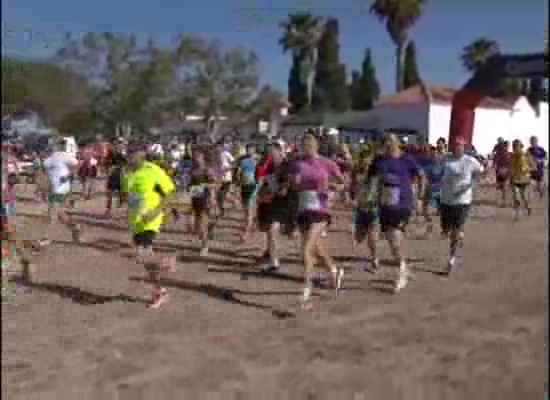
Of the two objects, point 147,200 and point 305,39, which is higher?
point 305,39

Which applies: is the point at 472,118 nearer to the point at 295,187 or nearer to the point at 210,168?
the point at 295,187

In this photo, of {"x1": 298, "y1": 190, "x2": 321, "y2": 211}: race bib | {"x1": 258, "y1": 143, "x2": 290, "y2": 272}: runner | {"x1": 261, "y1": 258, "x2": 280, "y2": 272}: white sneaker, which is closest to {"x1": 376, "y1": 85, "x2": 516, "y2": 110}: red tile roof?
{"x1": 298, "y1": 190, "x2": 321, "y2": 211}: race bib

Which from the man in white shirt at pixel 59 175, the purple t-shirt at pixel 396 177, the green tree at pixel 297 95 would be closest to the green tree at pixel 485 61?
the green tree at pixel 297 95

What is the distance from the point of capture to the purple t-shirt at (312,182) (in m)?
5.32

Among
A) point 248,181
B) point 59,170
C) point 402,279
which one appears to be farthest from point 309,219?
point 59,170

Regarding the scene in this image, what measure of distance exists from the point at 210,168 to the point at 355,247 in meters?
1.90

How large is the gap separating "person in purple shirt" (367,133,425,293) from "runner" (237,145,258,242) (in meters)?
2.38

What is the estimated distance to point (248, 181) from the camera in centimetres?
828

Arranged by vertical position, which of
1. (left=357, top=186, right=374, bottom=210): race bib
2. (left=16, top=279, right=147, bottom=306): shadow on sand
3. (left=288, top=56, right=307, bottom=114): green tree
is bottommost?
(left=16, top=279, right=147, bottom=306): shadow on sand

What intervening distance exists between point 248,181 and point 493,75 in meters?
5.09

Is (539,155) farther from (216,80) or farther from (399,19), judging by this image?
(216,80)

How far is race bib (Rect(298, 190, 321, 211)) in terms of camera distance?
5320 millimetres

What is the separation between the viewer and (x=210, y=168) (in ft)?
26.7

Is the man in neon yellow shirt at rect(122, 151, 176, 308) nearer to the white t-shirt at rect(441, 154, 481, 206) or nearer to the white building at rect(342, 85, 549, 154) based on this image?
the white building at rect(342, 85, 549, 154)
